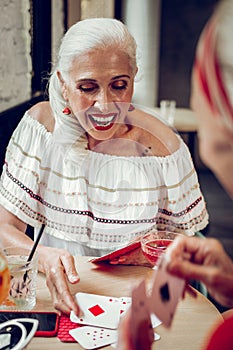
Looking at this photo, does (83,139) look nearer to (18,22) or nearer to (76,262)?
(76,262)

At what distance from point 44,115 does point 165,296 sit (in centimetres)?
146

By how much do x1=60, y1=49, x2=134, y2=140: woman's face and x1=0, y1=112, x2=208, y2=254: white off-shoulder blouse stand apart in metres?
0.17

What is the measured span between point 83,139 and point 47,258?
68 cm

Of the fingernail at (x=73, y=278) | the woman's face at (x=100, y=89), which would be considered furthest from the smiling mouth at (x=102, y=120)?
the fingernail at (x=73, y=278)

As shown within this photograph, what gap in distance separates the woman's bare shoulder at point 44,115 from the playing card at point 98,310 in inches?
34.1

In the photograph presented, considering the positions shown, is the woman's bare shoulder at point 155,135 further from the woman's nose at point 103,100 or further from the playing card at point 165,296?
the playing card at point 165,296

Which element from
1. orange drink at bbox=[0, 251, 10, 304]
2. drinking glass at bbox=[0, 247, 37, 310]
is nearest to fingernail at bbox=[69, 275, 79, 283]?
drinking glass at bbox=[0, 247, 37, 310]

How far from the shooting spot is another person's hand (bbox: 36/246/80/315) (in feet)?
4.37

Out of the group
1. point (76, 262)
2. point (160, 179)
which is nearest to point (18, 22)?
point (160, 179)

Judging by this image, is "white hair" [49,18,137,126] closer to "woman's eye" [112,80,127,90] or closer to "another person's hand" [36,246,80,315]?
"woman's eye" [112,80,127,90]

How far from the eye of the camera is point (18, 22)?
2533 mm

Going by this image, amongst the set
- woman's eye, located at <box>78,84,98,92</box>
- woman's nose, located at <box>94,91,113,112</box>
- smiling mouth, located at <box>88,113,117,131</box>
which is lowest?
smiling mouth, located at <box>88,113,117,131</box>

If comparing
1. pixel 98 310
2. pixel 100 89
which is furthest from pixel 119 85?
pixel 98 310

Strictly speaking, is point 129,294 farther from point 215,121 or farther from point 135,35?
point 135,35
